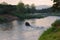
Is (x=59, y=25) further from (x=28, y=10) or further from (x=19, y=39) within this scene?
(x=28, y=10)

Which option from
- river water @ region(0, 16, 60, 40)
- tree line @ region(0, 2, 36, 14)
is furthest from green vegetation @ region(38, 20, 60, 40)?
tree line @ region(0, 2, 36, 14)

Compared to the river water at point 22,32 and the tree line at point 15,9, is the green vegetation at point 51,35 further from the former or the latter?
the tree line at point 15,9

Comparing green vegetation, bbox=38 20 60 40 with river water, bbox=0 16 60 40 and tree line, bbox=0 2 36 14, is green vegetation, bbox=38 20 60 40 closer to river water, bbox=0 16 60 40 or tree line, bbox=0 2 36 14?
river water, bbox=0 16 60 40

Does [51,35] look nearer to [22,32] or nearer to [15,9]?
[22,32]

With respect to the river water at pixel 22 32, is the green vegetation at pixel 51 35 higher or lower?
higher

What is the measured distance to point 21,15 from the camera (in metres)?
51.5

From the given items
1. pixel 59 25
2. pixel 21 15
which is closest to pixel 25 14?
pixel 21 15

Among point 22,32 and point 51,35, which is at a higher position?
point 51,35

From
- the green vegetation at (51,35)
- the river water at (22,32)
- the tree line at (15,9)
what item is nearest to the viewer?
the green vegetation at (51,35)

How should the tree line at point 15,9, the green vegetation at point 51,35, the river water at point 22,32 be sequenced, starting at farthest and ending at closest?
the tree line at point 15,9
the river water at point 22,32
the green vegetation at point 51,35

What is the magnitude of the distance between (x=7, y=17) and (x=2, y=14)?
8.37 ft

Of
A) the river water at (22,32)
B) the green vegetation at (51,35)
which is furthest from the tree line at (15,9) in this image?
the green vegetation at (51,35)

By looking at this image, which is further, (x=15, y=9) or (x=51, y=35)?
(x=15, y=9)

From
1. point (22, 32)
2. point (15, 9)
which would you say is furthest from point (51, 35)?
point (15, 9)
